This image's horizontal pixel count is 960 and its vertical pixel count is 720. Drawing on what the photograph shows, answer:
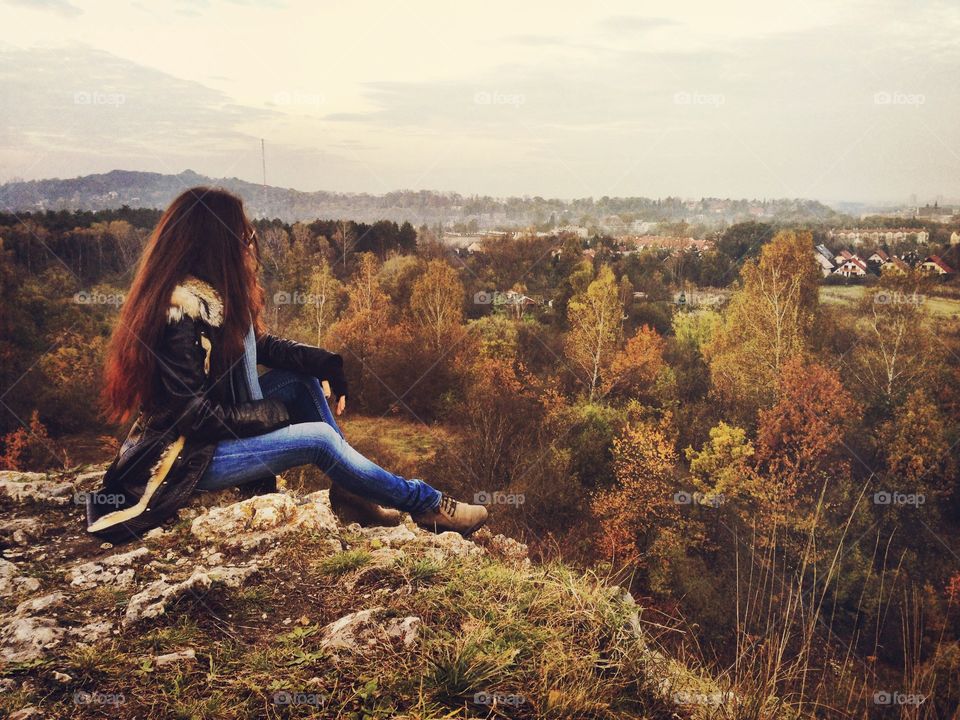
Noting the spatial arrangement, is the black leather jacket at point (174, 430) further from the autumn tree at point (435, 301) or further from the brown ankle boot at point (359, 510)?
the autumn tree at point (435, 301)

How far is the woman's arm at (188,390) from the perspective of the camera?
9.90ft

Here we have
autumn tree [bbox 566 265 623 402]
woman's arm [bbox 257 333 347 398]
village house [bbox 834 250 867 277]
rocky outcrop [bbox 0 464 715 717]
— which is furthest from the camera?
village house [bbox 834 250 867 277]

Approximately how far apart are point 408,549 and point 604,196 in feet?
99.4

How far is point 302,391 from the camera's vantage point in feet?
11.9

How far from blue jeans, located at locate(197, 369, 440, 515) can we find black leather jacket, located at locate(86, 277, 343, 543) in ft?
0.29

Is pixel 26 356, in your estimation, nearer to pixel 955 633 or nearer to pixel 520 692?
pixel 520 692

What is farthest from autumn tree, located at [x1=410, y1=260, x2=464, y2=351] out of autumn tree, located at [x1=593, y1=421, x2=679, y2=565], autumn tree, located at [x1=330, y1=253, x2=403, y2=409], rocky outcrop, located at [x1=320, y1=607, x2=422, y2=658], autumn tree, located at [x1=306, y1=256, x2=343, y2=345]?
rocky outcrop, located at [x1=320, y1=607, x2=422, y2=658]

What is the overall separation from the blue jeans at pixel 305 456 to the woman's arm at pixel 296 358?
0.04m

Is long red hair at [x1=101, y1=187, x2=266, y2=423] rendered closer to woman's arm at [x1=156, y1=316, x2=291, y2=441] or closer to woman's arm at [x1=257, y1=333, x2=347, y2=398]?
woman's arm at [x1=156, y1=316, x2=291, y2=441]

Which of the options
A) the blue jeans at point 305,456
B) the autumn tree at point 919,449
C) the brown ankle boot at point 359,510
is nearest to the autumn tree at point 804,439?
the autumn tree at point 919,449

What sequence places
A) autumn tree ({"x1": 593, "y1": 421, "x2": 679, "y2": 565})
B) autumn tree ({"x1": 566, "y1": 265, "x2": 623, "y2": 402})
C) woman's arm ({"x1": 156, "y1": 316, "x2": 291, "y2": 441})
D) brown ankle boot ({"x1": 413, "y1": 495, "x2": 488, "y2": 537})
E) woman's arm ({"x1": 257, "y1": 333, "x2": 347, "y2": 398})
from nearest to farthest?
woman's arm ({"x1": 156, "y1": 316, "x2": 291, "y2": 441}) < woman's arm ({"x1": 257, "y1": 333, "x2": 347, "y2": 398}) < brown ankle boot ({"x1": 413, "y1": 495, "x2": 488, "y2": 537}) < autumn tree ({"x1": 593, "y1": 421, "x2": 679, "y2": 565}) < autumn tree ({"x1": 566, "y1": 265, "x2": 623, "y2": 402})

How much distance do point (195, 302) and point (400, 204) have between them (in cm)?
1690

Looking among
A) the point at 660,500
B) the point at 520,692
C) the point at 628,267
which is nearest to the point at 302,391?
the point at 520,692

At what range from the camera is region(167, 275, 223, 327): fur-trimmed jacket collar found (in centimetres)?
306
